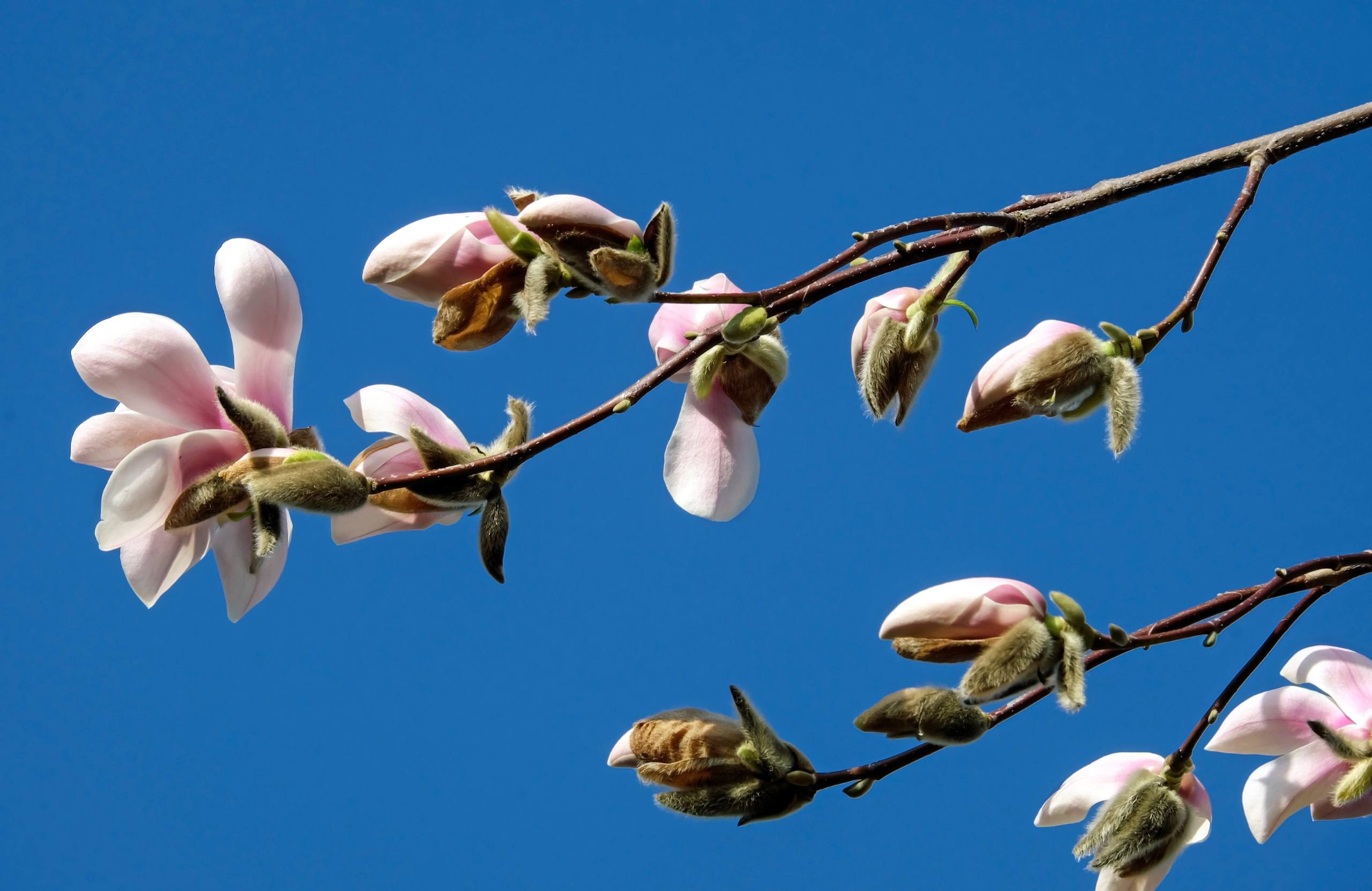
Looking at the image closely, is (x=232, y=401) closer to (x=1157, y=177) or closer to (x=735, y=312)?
(x=735, y=312)

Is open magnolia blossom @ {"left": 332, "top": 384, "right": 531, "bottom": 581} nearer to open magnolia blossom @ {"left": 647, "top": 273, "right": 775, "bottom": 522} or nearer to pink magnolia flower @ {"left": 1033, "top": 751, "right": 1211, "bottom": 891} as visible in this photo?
open magnolia blossom @ {"left": 647, "top": 273, "right": 775, "bottom": 522}

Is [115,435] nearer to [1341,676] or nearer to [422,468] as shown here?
[422,468]

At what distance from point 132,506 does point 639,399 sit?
0.21 metres

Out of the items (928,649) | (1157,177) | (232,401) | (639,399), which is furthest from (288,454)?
(1157,177)

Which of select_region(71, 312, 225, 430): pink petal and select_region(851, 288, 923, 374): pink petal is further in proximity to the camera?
select_region(851, 288, 923, 374): pink petal

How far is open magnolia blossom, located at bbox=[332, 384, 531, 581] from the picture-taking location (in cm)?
53

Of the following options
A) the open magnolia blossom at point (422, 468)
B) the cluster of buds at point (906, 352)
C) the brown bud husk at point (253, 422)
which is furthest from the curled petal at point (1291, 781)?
the brown bud husk at point (253, 422)

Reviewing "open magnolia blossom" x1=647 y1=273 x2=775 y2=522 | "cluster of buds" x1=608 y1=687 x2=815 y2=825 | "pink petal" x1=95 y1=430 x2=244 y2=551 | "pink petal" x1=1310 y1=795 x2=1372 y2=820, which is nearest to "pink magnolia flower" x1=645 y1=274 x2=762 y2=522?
"open magnolia blossom" x1=647 y1=273 x2=775 y2=522

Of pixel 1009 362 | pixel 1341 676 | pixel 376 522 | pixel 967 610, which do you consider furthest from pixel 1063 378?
pixel 376 522

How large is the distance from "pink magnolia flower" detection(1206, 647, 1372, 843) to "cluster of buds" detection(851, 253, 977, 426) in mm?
240

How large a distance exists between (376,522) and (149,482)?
0.11 m

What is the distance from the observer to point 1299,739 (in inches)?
24.8

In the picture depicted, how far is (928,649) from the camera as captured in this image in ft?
1.78

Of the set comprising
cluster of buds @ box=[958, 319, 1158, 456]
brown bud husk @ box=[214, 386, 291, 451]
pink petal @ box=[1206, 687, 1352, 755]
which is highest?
brown bud husk @ box=[214, 386, 291, 451]
